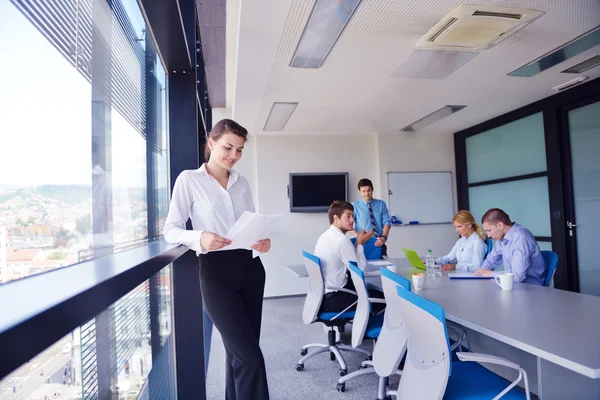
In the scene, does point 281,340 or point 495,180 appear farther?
point 495,180

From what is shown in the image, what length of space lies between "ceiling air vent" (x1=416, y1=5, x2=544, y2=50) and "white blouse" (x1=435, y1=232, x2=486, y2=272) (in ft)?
6.05

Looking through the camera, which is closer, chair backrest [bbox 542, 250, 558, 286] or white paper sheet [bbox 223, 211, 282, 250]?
white paper sheet [bbox 223, 211, 282, 250]

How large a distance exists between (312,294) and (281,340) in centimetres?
119

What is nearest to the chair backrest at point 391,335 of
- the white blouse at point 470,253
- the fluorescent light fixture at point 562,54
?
the white blouse at point 470,253

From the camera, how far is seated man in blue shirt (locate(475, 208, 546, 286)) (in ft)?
10.1

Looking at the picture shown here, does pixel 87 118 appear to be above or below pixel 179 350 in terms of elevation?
above

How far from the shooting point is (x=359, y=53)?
12.0ft

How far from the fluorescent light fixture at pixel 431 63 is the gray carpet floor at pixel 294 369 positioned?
2.86 metres

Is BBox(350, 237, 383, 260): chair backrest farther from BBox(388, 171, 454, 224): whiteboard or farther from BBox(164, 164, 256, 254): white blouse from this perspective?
BBox(164, 164, 256, 254): white blouse

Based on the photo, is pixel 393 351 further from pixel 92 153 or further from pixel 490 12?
pixel 490 12

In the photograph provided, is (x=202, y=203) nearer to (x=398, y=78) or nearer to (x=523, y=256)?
(x=523, y=256)

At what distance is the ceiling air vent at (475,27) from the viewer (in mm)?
2916

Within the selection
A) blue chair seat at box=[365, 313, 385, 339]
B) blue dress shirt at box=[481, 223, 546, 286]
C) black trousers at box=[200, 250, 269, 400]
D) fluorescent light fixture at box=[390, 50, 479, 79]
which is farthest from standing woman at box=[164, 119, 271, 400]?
fluorescent light fixture at box=[390, 50, 479, 79]

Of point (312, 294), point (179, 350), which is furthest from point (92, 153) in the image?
point (312, 294)
